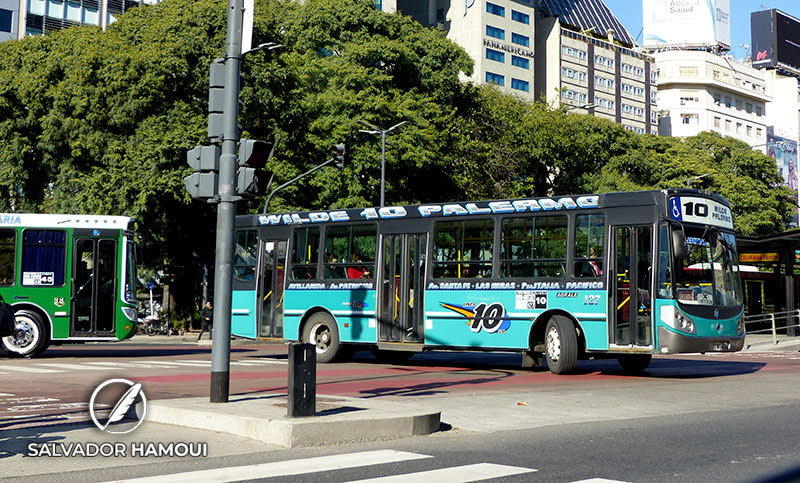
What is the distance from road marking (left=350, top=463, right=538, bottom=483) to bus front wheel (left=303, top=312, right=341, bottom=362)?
43.1ft

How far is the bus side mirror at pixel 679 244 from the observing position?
16.8 meters

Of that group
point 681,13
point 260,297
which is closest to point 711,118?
point 681,13

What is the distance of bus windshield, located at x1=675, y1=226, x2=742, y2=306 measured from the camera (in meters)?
16.9

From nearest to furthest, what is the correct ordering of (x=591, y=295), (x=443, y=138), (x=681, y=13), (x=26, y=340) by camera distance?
(x=591, y=295) < (x=26, y=340) < (x=443, y=138) < (x=681, y=13)

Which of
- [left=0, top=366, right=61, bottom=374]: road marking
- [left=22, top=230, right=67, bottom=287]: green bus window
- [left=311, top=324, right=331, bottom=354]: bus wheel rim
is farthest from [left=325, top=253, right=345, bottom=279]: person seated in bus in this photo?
[left=22, top=230, right=67, bottom=287]: green bus window

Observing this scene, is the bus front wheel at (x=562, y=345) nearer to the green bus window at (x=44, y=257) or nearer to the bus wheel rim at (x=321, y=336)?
the bus wheel rim at (x=321, y=336)

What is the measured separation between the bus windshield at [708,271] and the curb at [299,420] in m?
7.75

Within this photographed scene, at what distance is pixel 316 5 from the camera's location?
48.7m

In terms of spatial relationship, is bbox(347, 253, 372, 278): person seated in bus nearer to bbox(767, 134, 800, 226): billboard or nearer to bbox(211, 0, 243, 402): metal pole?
bbox(211, 0, 243, 402): metal pole

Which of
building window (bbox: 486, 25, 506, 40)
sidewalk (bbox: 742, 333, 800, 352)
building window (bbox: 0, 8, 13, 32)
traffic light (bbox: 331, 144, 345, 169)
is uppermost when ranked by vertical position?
building window (bbox: 486, 25, 506, 40)

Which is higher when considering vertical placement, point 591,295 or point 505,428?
point 591,295

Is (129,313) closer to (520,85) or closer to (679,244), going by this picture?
(679,244)

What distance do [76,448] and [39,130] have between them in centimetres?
3123

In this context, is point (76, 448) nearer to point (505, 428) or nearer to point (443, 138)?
point (505, 428)
